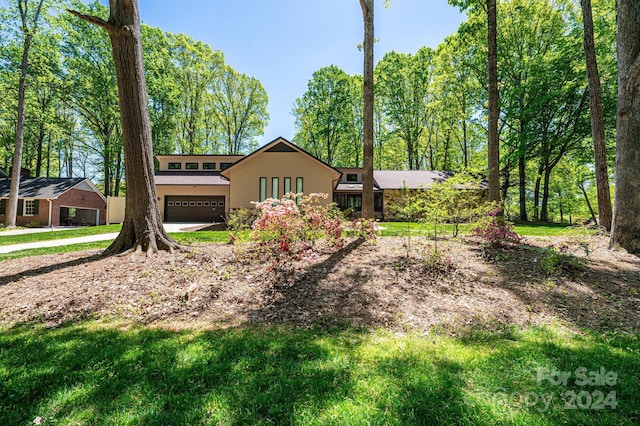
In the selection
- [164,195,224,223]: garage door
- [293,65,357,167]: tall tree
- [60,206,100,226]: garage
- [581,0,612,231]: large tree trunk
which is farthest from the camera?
[293,65,357,167]: tall tree

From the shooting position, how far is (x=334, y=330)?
3098 mm

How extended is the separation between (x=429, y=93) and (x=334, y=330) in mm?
29437

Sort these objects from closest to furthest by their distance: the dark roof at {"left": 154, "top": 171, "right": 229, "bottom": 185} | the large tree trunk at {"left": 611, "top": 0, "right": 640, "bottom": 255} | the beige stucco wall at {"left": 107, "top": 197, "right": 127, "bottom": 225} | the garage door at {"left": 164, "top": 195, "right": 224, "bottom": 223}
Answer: the large tree trunk at {"left": 611, "top": 0, "right": 640, "bottom": 255}, the dark roof at {"left": 154, "top": 171, "right": 229, "bottom": 185}, the garage door at {"left": 164, "top": 195, "right": 224, "bottom": 223}, the beige stucco wall at {"left": 107, "top": 197, "right": 127, "bottom": 225}

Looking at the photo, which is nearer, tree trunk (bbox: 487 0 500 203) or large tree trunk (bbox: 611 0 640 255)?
large tree trunk (bbox: 611 0 640 255)

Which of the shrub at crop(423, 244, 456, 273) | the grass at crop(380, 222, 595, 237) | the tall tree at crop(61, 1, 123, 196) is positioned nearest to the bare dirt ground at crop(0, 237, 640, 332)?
the shrub at crop(423, 244, 456, 273)

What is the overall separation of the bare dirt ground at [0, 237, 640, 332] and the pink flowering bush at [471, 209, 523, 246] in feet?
1.38

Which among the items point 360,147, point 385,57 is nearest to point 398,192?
point 360,147

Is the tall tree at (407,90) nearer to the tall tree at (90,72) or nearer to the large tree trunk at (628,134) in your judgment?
the large tree trunk at (628,134)

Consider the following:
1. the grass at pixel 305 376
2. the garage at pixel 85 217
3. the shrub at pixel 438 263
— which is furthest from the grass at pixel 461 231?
the garage at pixel 85 217

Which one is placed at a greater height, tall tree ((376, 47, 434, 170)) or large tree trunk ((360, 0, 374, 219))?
tall tree ((376, 47, 434, 170))

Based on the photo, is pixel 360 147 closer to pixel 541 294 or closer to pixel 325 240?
pixel 325 240

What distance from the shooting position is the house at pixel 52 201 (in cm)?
1948

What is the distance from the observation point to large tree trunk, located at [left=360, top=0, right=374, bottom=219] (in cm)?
686

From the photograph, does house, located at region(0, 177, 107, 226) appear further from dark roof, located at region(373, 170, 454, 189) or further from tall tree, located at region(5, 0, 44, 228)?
dark roof, located at region(373, 170, 454, 189)
